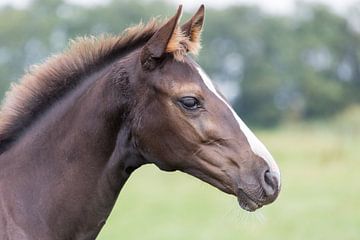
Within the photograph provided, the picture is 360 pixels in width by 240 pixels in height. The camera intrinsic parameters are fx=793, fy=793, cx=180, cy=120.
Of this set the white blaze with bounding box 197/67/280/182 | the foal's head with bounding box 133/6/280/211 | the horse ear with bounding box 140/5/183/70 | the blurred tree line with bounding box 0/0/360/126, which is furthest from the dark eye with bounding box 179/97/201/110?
the blurred tree line with bounding box 0/0/360/126

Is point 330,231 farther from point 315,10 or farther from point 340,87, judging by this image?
point 315,10

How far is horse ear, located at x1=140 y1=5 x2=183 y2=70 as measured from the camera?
4520 mm

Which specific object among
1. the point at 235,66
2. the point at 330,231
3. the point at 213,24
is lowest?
the point at 330,231

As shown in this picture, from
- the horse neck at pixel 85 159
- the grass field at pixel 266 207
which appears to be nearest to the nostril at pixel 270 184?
the horse neck at pixel 85 159

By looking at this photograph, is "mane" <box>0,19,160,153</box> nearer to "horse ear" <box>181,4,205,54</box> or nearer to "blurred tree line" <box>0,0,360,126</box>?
"horse ear" <box>181,4,205,54</box>

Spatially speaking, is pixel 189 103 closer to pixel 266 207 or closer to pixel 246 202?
pixel 246 202

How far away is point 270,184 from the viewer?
4.50 meters

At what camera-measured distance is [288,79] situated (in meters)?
71.6

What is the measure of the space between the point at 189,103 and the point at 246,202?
658 millimetres

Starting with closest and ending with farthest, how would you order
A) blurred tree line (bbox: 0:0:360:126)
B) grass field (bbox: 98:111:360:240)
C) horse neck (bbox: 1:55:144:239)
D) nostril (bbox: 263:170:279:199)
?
nostril (bbox: 263:170:279:199) < horse neck (bbox: 1:55:144:239) < grass field (bbox: 98:111:360:240) < blurred tree line (bbox: 0:0:360:126)

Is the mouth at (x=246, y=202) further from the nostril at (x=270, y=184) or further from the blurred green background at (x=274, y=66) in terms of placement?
the blurred green background at (x=274, y=66)

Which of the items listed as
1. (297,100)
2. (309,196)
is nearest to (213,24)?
(297,100)

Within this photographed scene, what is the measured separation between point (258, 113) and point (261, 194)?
2374 inches

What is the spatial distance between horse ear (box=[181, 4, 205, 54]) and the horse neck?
1.55ft
